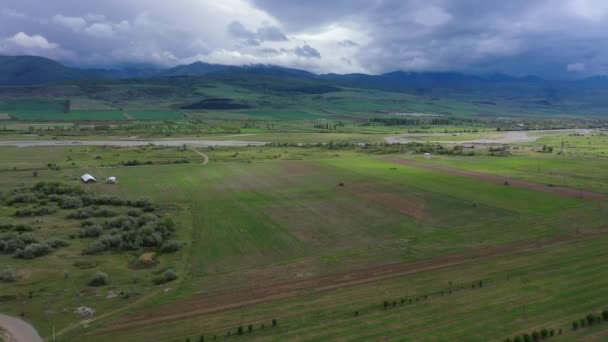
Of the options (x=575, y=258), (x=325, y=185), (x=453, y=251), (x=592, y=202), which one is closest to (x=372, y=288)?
(x=453, y=251)

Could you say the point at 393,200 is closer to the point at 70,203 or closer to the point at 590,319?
the point at 590,319

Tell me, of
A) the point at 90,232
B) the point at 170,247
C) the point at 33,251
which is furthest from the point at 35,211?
the point at 170,247

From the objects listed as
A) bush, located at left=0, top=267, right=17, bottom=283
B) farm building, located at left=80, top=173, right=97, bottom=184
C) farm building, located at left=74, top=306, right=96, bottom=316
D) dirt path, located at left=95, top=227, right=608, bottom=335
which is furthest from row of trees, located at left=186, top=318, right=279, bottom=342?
farm building, located at left=80, top=173, right=97, bottom=184

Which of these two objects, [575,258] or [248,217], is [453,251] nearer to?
[575,258]

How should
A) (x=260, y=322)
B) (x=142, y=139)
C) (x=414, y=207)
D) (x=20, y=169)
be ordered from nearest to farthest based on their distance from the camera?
(x=260, y=322) → (x=414, y=207) → (x=20, y=169) → (x=142, y=139)

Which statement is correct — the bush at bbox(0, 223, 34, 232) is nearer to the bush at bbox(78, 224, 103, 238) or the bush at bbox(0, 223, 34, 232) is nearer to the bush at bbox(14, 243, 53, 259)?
the bush at bbox(78, 224, 103, 238)
